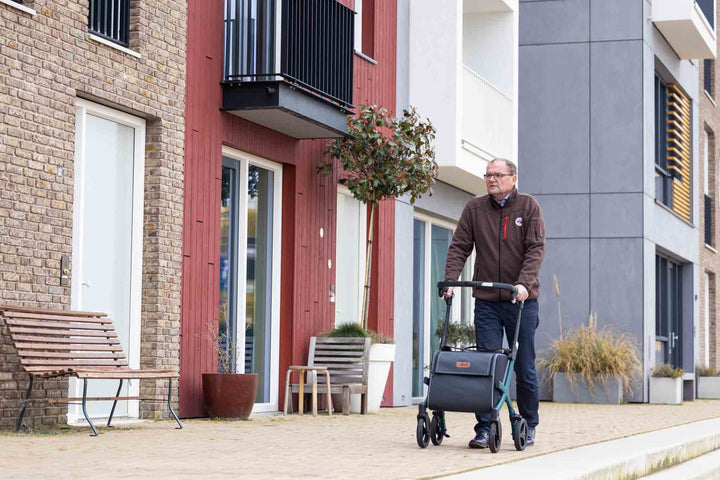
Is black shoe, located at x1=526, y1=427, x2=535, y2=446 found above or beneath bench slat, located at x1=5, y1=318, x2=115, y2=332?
beneath

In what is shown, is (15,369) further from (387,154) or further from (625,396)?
(625,396)

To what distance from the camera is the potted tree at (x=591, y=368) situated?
58.1 ft

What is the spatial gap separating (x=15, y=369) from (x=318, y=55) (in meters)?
5.06

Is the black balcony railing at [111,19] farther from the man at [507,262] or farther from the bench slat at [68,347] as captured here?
the man at [507,262]

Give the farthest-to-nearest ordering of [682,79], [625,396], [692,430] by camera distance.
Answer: [682,79], [625,396], [692,430]

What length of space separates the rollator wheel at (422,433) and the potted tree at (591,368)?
1041 centimetres

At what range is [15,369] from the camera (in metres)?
8.77

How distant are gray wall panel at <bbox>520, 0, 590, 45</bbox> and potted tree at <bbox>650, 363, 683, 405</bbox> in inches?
221

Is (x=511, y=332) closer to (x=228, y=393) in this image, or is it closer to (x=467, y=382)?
(x=467, y=382)

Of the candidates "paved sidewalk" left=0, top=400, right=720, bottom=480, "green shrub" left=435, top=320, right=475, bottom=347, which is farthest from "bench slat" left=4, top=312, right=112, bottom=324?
"green shrub" left=435, top=320, right=475, bottom=347

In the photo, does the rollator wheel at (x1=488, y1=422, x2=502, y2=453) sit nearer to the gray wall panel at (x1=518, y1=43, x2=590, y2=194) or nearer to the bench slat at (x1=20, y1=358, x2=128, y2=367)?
the bench slat at (x1=20, y1=358, x2=128, y2=367)

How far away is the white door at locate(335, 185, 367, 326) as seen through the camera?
1422 centimetres

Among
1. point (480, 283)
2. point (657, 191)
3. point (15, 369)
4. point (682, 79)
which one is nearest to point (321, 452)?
point (480, 283)

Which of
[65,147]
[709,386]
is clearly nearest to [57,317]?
[65,147]
